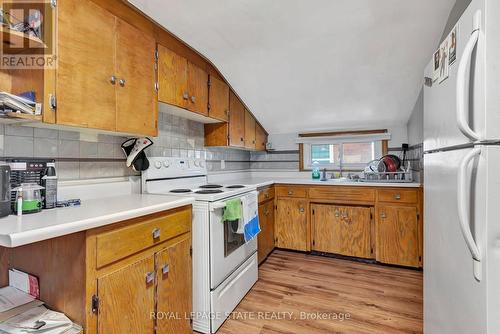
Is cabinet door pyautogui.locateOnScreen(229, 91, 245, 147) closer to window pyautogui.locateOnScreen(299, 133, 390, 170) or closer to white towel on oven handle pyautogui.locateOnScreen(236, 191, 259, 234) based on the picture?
white towel on oven handle pyautogui.locateOnScreen(236, 191, 259, 234)

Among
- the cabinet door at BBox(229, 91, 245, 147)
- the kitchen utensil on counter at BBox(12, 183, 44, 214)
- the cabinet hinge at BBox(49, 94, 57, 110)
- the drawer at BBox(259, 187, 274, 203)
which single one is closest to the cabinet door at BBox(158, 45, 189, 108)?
the cabinet hinge at BBox(49, 94, 57, 110)

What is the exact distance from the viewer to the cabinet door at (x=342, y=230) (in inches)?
108

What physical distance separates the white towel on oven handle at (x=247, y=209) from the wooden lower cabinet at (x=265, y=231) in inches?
21.2

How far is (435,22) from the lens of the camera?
170 cm

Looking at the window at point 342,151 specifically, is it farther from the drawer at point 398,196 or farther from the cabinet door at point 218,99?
the cabinet door at point 218,99

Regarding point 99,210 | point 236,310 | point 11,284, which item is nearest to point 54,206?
point 99,210

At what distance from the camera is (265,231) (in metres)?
2.83

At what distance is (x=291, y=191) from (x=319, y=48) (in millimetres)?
1602

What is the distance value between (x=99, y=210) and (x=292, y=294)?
1.67 metres

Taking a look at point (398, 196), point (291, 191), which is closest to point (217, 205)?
point (291, 191)

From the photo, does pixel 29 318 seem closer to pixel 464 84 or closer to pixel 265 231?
pixel 464 84

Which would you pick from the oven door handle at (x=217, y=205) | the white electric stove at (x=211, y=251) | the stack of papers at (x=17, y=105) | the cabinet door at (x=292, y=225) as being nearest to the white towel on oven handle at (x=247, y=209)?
the white electric stove at (x=211, y=251)

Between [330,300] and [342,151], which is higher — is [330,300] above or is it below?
below

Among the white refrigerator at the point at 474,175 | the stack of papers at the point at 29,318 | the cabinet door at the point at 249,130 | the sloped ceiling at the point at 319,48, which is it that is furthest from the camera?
the cabinet door at the point at 249,130
